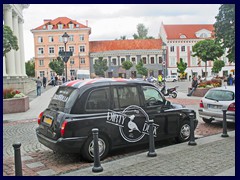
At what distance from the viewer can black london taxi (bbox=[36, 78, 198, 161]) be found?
21.3 ft

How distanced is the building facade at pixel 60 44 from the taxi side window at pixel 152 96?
2724 inches

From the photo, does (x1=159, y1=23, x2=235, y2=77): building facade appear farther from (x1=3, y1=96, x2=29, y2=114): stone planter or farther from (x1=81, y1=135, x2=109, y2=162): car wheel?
(x1=81, y1=135, x2=109, y2=162): car wheel

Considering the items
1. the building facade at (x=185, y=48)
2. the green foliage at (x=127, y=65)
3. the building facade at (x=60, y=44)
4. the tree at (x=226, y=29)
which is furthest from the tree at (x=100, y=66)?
the tree at (x=226, y=29)

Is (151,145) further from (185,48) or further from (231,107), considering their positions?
(185,48)

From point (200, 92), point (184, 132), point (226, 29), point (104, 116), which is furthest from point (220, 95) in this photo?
point (226, 29)

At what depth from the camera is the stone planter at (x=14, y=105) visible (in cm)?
1564

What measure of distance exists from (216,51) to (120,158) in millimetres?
25401

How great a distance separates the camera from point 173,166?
615cm

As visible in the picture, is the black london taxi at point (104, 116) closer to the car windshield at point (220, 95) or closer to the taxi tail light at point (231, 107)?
the taxi tail light at point (231, 107)

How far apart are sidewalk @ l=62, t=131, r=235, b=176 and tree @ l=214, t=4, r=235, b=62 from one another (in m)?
19.3

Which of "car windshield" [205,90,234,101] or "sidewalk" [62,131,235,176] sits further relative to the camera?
"car windshield" [205,90,234,101]

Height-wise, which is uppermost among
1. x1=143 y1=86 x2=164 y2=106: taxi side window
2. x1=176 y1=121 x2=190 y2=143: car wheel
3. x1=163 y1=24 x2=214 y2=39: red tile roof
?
x1=163 y1=24 x2=214 y2=39: red tile roof

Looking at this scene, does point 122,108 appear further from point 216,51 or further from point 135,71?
→ point 135,71

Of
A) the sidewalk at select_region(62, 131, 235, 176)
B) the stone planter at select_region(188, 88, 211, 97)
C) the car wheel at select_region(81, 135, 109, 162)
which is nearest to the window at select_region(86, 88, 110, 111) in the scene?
the car wheel at select_region(81, 135, 109, 162)
